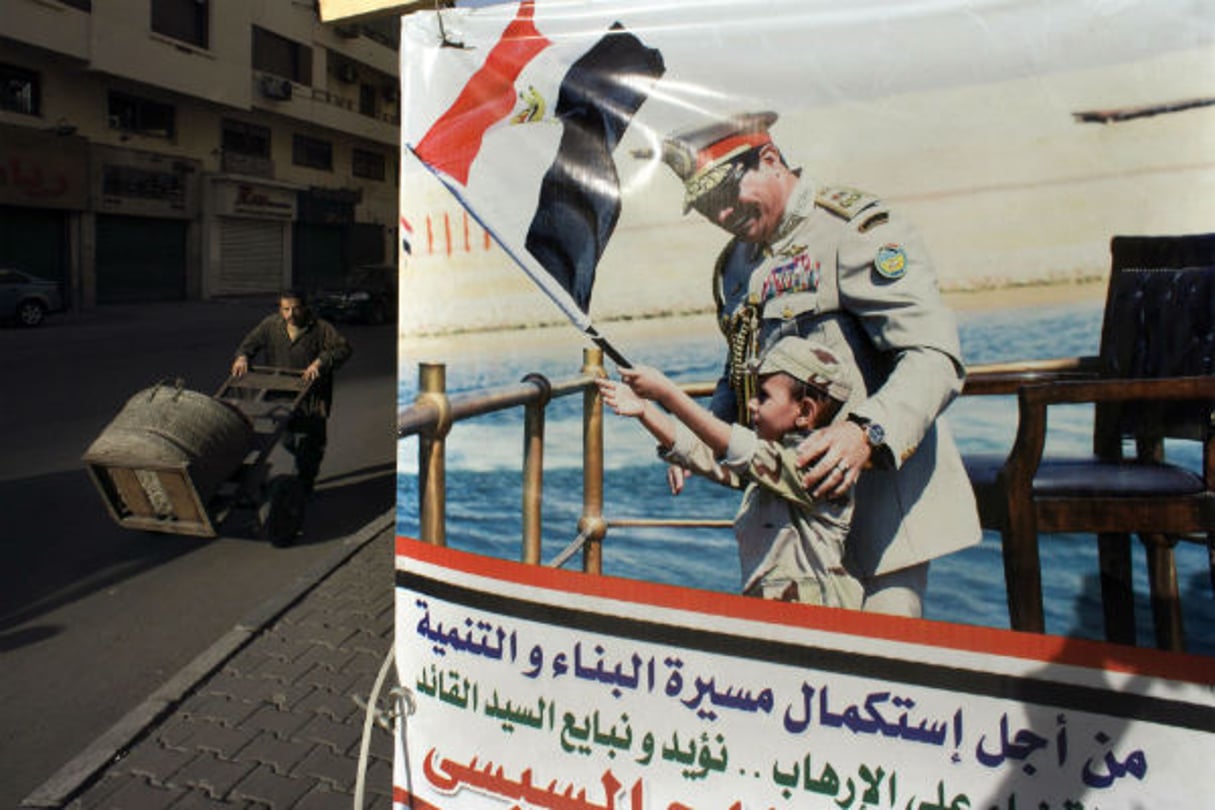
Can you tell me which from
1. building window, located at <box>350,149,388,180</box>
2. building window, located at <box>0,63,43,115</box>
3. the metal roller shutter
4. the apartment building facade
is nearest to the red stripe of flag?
the apartment building facade

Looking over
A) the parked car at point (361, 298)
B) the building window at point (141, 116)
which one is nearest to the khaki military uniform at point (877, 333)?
the parked car at point (361, 298)

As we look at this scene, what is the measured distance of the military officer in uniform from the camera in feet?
5.84

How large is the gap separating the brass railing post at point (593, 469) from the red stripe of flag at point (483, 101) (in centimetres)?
54

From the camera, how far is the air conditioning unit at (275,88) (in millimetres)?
31438

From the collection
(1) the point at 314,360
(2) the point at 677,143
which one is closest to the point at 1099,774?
(2) the point at 677,143

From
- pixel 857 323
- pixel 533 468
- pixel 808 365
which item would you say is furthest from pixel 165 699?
pixel 857 323

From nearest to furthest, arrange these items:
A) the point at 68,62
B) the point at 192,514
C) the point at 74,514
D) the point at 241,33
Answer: the point at 192,514, the point at 74,514, the point at 68,62, the point at 241,33

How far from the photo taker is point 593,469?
205 centimetres

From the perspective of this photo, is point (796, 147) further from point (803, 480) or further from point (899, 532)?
point (899, 532)

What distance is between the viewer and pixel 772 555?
1899 millimetres

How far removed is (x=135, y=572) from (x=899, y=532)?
5.34 meters

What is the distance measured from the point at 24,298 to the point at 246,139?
1414 centimetres

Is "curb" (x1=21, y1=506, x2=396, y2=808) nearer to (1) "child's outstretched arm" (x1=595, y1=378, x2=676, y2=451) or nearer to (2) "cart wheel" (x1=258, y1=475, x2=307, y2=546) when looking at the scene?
(2) "cart wheel" (x1=258, y1=475, x2=307, y2=546)

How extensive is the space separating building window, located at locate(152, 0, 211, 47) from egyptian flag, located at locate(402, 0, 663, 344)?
29692 millimetres
